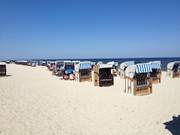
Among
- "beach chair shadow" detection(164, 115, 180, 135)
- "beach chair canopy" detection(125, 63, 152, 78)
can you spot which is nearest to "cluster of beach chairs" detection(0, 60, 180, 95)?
"beach chair canopy" detection(125, 63, 152, 78)

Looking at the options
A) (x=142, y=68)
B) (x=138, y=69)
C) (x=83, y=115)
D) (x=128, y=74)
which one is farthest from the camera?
(x=128, y=74)

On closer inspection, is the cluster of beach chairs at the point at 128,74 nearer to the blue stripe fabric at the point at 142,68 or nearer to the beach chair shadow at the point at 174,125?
the blue stripe fabric at the point at 142,68

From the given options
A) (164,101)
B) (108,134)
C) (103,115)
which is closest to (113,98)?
(164,101)

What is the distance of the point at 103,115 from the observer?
40.5 ft

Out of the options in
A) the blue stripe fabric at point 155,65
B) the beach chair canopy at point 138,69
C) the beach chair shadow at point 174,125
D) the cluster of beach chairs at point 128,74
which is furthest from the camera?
the blue stripe fabric at point 155,65

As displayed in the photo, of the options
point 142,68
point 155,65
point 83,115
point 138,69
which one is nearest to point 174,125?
point 83,115

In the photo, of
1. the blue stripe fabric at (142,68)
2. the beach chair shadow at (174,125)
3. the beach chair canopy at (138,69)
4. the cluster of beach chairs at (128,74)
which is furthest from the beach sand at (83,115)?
the blue stripe fabric at (142,68)

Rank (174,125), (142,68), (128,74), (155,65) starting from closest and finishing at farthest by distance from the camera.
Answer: (174,125)
(142,68)
(128,74)
(155,65)

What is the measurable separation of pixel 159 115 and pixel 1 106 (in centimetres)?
777

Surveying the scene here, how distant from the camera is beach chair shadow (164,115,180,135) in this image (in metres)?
10.00

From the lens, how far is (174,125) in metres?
10.8

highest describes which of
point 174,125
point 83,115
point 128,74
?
point 128,74

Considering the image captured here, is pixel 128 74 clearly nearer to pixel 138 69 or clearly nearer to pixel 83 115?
pixel 138 69

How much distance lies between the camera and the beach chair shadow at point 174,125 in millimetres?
9997
